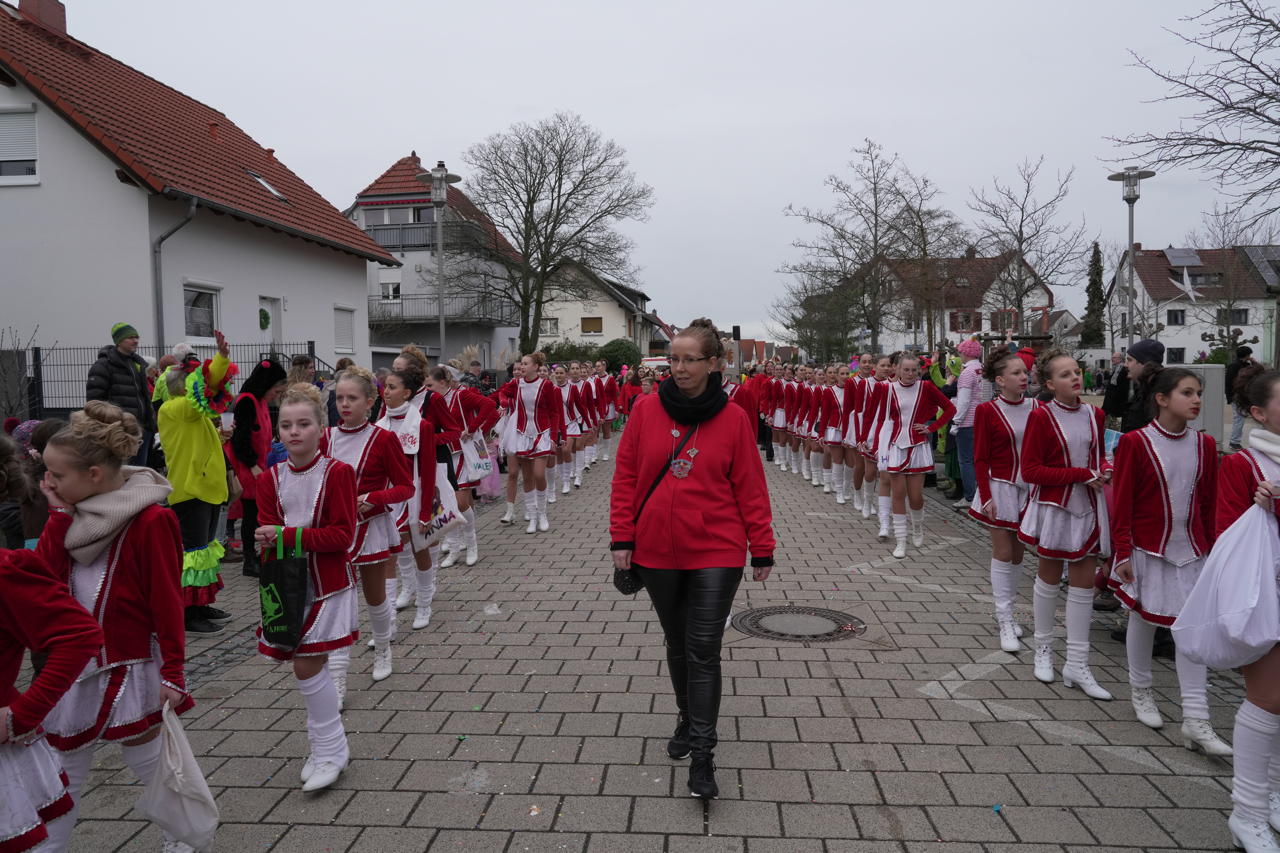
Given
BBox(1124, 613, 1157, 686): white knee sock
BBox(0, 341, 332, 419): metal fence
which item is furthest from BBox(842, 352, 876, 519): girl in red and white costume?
BBox(0, 341, 332, 419): metal fence

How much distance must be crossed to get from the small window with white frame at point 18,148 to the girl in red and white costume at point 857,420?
48.3 feet

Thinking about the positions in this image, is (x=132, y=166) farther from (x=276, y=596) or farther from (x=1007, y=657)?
(x=1007, y=657)

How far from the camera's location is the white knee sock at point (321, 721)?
12.5 feet

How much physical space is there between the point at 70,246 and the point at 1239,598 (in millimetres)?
17938

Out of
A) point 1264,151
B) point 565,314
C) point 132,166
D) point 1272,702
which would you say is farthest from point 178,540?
point 565,314

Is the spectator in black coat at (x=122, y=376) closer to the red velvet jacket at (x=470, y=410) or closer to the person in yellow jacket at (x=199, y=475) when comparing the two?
the person in yellow jacket at (x=199, y=475)

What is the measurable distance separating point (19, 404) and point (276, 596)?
445 inches

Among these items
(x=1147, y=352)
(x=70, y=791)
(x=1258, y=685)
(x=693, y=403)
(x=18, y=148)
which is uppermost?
(x=18, y=148)

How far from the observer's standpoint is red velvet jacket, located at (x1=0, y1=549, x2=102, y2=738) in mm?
2412

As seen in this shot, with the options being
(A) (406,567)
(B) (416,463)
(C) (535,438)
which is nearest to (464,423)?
(C) (535,438)

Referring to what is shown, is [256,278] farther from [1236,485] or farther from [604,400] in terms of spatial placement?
[1236,485]

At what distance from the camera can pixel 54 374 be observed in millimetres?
15172

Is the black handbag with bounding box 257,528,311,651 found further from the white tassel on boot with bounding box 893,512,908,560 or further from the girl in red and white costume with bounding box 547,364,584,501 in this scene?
the girl in red and white costume with bounding box 547,364,584,501

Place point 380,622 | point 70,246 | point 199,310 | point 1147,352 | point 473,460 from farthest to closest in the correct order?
point 199,310 < point 70,246 < point 473,460 < point 1147,352 < point 380,622
